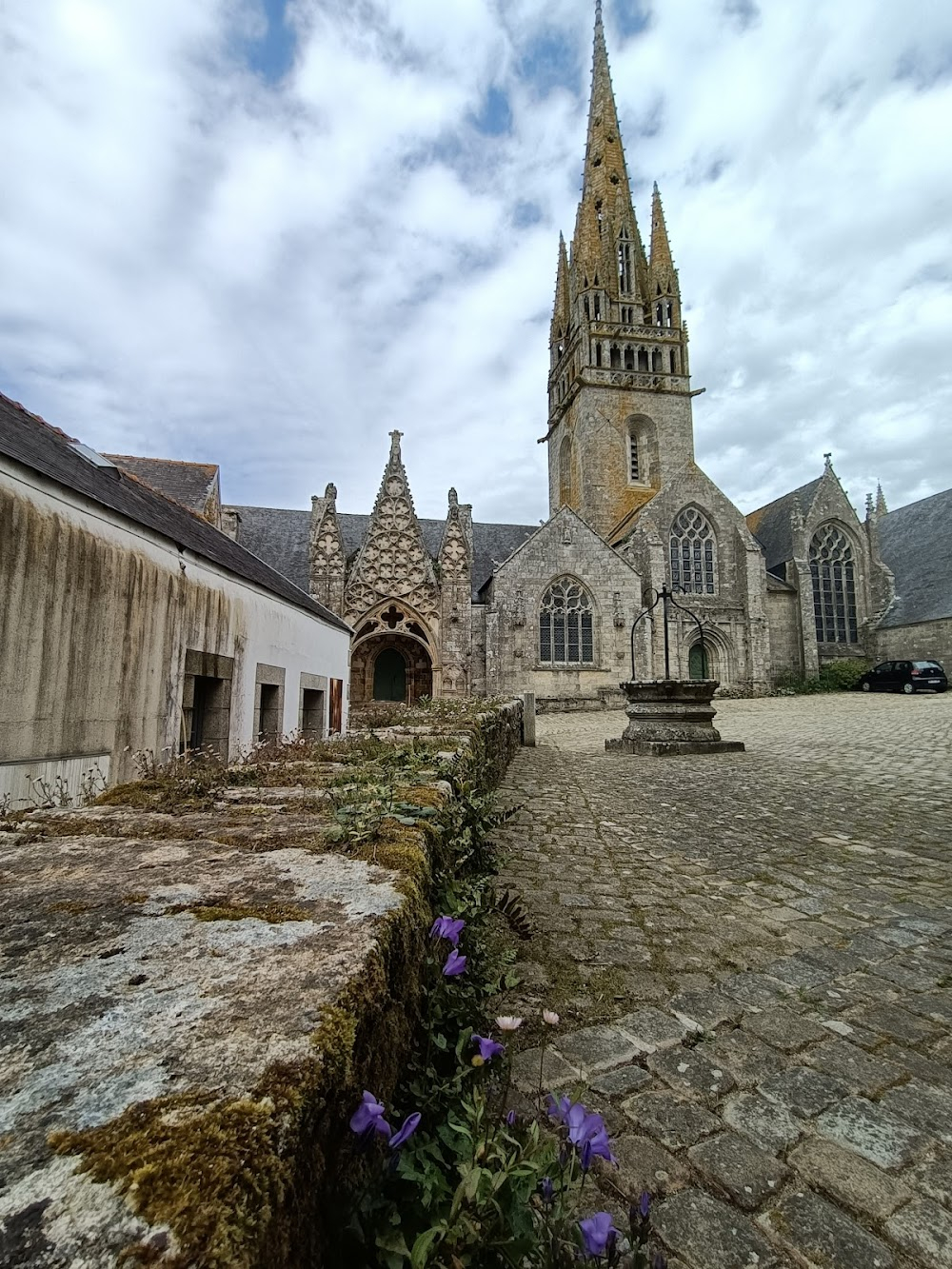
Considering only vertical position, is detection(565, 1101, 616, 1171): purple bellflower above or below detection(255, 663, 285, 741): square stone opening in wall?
below

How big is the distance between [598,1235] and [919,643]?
3497 centimetres

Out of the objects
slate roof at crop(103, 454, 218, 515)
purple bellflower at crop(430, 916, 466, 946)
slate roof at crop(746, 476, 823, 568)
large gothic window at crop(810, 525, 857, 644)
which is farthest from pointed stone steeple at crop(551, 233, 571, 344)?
purple bellflower at crop(430, 916, 466, 946)

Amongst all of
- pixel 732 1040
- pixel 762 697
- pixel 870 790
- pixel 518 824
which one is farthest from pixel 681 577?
pixel 732 1040

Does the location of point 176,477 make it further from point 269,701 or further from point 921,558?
point 921,558

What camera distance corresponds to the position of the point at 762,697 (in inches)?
1073

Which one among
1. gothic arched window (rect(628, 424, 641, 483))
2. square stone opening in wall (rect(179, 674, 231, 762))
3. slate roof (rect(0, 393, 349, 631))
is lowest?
square stone opening in wall (rect(179, 674, 231, 762))

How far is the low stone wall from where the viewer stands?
0.61 metres

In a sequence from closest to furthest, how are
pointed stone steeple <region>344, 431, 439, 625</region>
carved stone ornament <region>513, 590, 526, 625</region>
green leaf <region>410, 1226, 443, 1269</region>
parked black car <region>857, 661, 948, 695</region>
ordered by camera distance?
1. green leaf <region>410, 1226, 443, 1269</region>
2. pointed stone steeple <region>344, 431, 439, 625</region>
3. carved stone ornament <region>513, 590, 526, 625</region>
4. parked black car <region>857, 661, 948, 695</region>

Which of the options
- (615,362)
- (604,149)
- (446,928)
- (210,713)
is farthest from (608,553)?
(604,149)

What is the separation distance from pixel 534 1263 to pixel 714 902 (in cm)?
296

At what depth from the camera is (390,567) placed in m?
22.8

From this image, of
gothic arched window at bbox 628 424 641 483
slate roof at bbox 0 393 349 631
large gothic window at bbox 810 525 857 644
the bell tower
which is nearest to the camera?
slate roof at bbox 0 393 349 631

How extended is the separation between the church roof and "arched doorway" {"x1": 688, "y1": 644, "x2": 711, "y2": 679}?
9.82 metres

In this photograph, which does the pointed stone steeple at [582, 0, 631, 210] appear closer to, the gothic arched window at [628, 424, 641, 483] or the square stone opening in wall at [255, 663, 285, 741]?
the gothic arched window at [628, 424, 641, 483]
